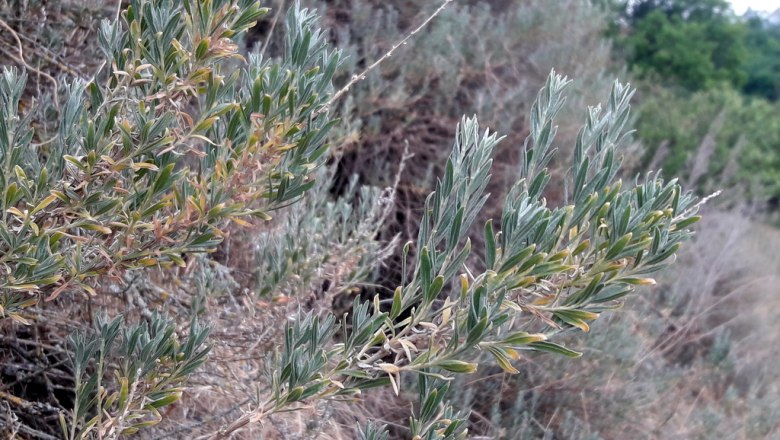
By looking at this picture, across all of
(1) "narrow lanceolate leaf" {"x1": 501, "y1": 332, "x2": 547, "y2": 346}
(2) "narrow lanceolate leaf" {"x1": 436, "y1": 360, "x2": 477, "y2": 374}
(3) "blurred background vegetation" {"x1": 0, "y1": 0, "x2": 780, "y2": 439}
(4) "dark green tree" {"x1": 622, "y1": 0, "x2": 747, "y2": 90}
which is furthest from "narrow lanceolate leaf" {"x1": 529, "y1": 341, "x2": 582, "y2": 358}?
(4) "dark green tree" {"x1": 622, "y1": 0, "x2": 747, "y2": 90}

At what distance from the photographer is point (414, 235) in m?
4.71

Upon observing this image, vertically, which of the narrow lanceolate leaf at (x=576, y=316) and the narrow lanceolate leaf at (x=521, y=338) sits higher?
the narrow lanceolate leaf at (x=576, y=316)

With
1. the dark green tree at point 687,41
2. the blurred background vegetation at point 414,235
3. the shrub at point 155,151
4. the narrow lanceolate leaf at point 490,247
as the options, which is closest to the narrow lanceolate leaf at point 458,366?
the narrow lanceolate leaf at point 490,247

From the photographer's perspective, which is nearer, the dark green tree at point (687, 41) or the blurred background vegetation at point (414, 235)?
the blurred background vegetation at point (414, 235)

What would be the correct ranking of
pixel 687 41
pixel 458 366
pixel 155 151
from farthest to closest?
pixel 687 41, pixel 155 151, pixel 458 366

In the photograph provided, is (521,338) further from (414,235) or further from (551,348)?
(414,235)

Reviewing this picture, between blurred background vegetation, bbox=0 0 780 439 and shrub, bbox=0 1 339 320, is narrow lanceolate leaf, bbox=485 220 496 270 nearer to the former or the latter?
shrub, bbox=0 1 339 320

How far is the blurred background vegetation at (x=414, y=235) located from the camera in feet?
8.64

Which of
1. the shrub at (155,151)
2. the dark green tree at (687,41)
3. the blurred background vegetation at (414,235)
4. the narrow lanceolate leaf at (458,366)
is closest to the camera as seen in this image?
the narrow lanceolate leaf at (458,366)

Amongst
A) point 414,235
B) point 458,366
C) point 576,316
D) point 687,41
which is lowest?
point 414,235

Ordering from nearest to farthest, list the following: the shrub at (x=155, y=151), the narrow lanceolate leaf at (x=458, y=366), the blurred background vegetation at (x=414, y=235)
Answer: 1. the narrow lanceolate leaf at (x=458, y=366)
2. the shrub at (x=155, y=151)
3. the blurred background vegetation at (x=414, y=235)

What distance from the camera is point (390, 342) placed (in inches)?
61.5

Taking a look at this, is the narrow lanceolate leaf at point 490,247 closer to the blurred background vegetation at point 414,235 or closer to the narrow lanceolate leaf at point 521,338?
the narrow lanceolate leaf at point 521,338

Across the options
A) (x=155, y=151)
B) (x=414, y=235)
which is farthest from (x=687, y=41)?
(x=155, y=151)
